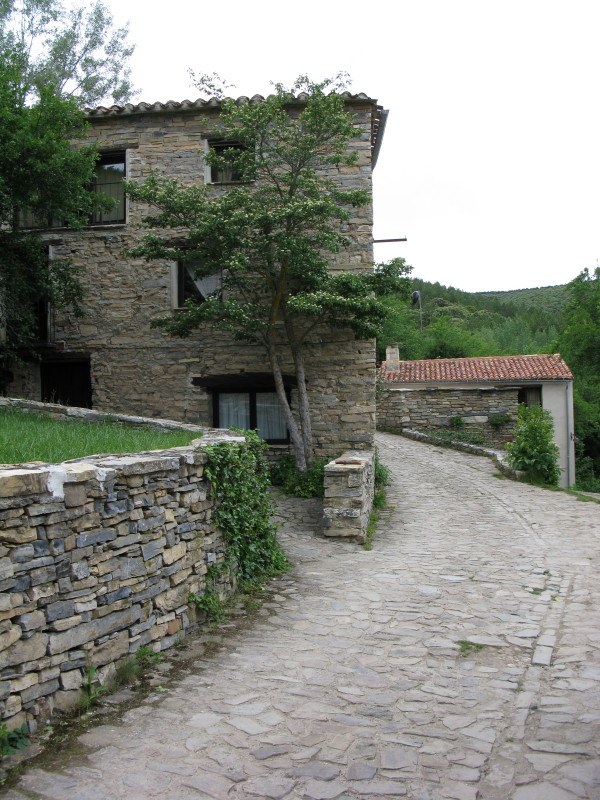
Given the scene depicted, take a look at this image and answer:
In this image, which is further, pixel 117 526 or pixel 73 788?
pixel 117 526

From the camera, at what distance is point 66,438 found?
23.0ft

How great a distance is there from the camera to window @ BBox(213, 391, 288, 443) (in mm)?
13344

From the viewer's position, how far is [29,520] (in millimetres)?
3627

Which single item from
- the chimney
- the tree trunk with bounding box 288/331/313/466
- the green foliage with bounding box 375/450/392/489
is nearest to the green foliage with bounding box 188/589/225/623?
the tree trunk with bounding box 288/331/313/466

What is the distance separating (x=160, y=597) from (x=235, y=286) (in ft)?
27.9

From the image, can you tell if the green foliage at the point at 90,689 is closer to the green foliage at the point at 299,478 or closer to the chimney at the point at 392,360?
the green foliage at the point at 299,478

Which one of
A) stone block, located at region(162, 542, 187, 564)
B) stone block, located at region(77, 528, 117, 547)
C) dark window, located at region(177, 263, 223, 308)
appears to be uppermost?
dark window, located at region(177, 263, 223, 308)

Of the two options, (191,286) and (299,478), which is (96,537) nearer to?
(299,478)

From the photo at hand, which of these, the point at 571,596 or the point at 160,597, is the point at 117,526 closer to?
the point at 160,597

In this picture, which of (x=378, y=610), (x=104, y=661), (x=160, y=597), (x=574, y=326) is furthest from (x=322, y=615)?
(x=574, y=326)

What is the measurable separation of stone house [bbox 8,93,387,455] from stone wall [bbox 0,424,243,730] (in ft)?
25.7

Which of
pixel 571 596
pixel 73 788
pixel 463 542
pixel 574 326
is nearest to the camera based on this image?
pixel 73 788

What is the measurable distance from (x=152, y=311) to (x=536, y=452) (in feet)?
30.8

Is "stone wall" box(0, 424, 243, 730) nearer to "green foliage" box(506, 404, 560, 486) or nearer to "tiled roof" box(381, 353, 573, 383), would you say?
"green foliage" box(506, 404, 560, 486)
